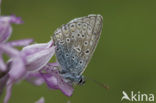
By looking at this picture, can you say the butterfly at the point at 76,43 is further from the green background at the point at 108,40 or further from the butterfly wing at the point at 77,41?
the green background at the point at 108,40

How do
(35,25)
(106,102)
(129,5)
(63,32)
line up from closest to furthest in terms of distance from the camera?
(63,32)
(106,102)
(35,25)
(129,5)

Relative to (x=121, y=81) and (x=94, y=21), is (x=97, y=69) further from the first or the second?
(x=94, y=21)

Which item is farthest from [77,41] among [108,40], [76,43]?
[108,40]

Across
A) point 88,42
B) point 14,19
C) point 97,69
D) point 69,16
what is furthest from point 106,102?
point 14,19

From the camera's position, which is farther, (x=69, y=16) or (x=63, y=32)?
(x=69, y=16)

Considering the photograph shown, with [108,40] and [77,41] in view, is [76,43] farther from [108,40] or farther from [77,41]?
[108,40]
